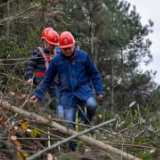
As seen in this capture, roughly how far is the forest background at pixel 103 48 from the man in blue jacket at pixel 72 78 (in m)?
0.48

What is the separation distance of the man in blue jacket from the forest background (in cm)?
48

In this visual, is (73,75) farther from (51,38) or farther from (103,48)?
(103,48)

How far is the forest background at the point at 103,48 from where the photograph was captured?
18.1 feet

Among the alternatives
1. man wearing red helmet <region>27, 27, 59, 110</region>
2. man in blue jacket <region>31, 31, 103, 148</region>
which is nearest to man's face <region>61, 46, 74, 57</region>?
man in blue jacket <region>31, 31, 103, 148</region>

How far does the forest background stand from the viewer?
5504mm

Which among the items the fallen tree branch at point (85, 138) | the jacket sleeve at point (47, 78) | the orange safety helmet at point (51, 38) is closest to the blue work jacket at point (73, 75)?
the jacket sleeve at point (47, 78)

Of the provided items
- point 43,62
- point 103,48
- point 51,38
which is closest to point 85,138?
point 43,62

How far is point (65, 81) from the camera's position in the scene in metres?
5.86

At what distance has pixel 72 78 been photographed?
5.79 m

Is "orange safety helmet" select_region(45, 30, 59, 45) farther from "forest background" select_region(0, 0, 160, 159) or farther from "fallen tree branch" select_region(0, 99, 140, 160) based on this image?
"fallen tree branch" select_region(0, 99, 140, 160)

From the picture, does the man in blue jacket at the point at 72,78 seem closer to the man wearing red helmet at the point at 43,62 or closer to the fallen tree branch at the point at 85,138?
the fallen tree branch at the point at 85,138

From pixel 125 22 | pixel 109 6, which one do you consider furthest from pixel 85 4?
pixel 125 22

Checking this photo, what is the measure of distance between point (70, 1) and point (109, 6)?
30.3 ft

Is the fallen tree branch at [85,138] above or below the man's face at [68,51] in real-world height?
below
